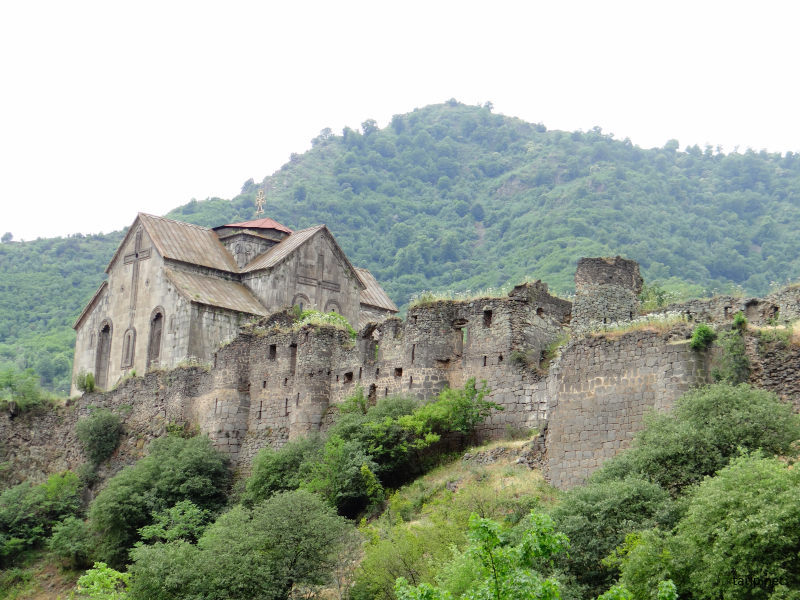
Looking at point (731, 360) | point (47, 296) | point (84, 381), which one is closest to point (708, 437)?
point (731, 360)

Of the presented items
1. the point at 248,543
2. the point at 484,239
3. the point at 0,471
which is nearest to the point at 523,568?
the point at 248,543

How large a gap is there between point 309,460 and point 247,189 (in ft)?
246

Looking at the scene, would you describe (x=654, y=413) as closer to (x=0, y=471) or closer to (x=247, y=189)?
(x=0, y=471)

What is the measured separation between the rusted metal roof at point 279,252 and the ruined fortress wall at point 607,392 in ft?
75.6

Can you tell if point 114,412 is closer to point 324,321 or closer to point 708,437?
point 324,321

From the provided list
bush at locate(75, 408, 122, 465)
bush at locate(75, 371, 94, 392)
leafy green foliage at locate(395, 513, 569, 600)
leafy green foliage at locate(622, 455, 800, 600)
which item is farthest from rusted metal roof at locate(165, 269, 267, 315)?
leafy green foliage at locate(395, 513, 569, 600)

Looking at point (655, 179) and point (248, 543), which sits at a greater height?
point (655, 179)

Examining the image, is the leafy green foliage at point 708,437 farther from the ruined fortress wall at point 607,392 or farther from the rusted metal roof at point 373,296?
the rusted metal roof at point 373,296

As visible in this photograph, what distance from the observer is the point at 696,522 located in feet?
58.7

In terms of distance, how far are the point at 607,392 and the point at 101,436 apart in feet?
69.0

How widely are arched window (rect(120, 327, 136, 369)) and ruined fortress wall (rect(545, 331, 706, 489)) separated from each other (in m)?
24.4

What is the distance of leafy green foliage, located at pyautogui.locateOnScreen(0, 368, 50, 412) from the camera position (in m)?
43.8

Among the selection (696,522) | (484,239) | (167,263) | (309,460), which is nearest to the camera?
(696,522)

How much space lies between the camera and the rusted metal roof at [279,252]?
155 feet
